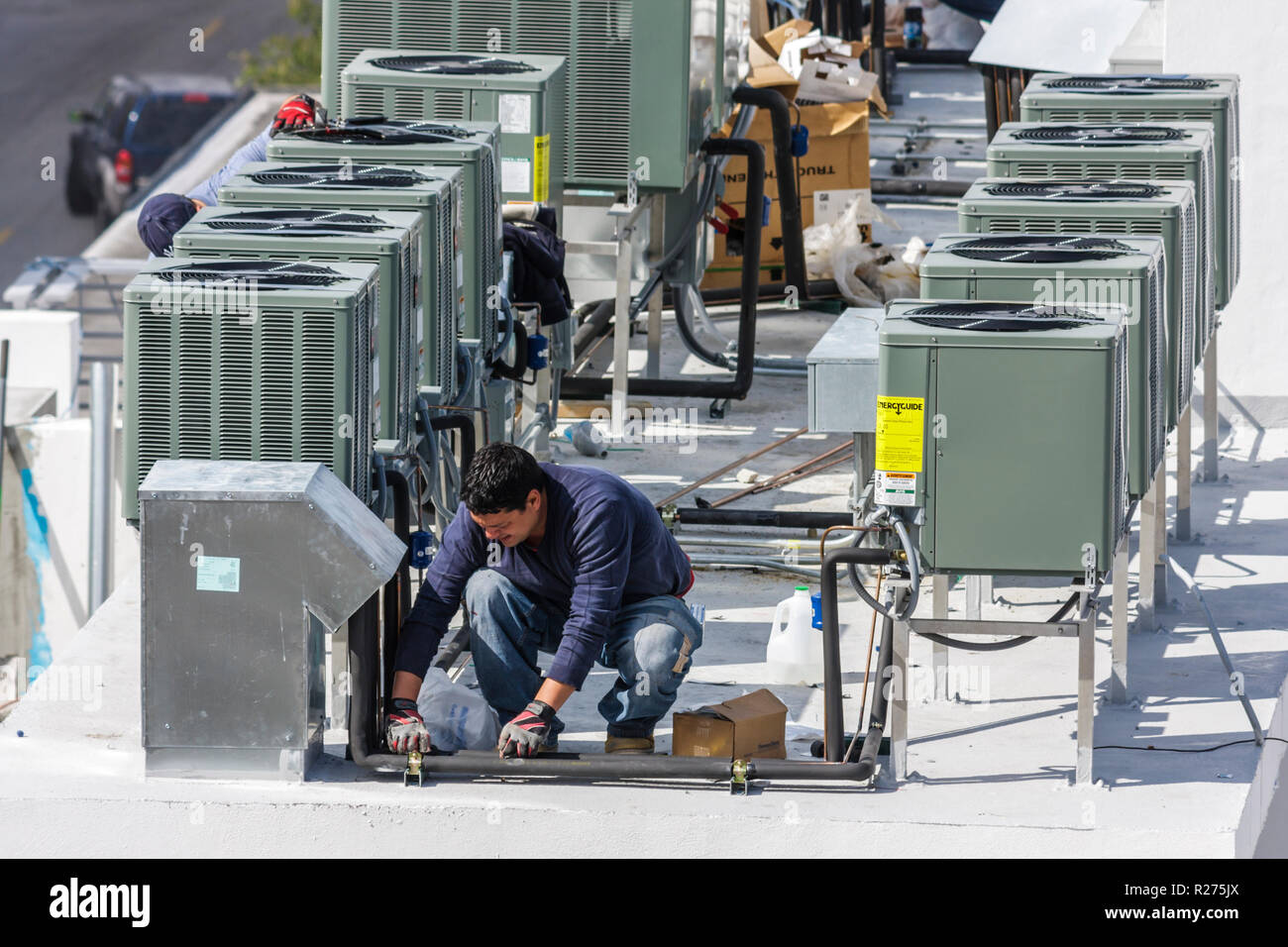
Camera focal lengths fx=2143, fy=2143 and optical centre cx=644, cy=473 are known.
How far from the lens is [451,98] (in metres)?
8.71

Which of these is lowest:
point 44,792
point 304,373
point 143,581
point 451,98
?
point 44,792

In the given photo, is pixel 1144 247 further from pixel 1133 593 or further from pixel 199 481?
pixel 199 481

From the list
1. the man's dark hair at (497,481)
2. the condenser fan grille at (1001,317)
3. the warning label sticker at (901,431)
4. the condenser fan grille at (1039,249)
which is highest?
the condenser fan grille at (1039,249)

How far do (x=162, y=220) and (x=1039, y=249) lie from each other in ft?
11.1

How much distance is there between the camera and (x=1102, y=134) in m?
7.99

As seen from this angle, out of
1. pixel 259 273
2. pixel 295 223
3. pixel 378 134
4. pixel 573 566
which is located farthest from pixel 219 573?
pixel 378 134

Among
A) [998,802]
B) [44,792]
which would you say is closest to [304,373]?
[44,792]

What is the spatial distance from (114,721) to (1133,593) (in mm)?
3613

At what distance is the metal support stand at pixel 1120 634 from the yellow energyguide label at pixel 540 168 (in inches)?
128

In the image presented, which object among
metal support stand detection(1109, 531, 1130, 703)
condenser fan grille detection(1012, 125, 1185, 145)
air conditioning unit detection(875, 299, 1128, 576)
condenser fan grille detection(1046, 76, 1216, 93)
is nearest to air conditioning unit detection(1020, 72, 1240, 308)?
condenser fan grille detection(1046, 76, 1216, 93)

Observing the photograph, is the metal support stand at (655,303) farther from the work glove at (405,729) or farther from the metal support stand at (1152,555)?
the work glove at (405,729)

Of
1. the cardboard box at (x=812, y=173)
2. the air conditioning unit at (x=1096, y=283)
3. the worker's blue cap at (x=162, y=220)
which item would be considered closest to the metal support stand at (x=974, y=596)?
the air conditioning unit at (x=1096, y=283)

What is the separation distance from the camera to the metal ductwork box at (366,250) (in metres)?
6.30

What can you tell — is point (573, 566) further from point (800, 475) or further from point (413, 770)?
point (800, 475)
